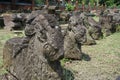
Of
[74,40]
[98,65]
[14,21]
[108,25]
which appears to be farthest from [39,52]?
[108,25]

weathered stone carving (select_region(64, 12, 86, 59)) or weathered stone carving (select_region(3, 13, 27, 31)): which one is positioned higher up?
weathered stone carving (select_region(64, 12, 86, 59))

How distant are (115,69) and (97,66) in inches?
15.4

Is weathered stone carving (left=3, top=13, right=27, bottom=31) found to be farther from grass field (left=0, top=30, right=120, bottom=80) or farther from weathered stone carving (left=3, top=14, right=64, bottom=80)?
weathered stone carving (left=3, top=14, right=64, bottom=80)

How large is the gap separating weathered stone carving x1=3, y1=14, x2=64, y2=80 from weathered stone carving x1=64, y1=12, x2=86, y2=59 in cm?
227

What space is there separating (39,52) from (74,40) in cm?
272

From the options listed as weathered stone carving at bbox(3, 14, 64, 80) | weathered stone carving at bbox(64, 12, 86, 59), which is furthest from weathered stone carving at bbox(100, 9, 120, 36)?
weathered stone carving at bbox(3, 14, 64, 80)

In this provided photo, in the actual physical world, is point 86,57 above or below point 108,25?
above

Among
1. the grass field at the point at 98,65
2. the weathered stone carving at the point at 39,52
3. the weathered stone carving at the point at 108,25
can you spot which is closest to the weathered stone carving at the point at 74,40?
the grass field at the point at 98,65

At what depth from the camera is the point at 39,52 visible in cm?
383

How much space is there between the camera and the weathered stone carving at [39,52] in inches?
148

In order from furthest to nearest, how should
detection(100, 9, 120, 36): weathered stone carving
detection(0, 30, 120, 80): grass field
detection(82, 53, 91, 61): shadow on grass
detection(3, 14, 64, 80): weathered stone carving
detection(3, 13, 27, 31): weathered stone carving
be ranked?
detection(100, 9, 120, 36): weathered stone carving, detection(3, 13, 27, 31): weathered stone carving, detection(82, 53, 91, 61): shadow on grass, detection(0, 30, 120, 80): grass field, detection(3, 14, 64, 80): weathered stone carving

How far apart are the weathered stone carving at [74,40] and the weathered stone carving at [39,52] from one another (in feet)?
7.46

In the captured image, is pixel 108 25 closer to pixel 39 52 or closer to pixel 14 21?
pixel 14 21

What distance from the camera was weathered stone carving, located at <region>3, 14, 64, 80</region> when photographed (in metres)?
3.75
